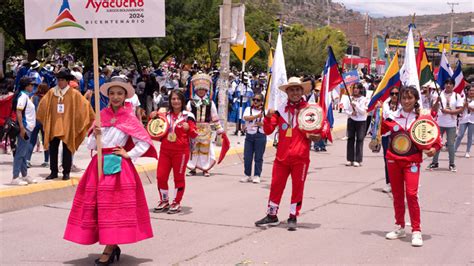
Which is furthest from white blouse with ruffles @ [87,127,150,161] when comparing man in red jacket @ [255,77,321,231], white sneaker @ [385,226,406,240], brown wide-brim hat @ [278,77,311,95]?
white sneaker @ [385,226,406,240]

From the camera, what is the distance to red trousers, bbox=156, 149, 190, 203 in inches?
355

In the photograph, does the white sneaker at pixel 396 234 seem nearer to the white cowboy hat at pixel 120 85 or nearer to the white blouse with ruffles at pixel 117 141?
the white blouse with ruffles at pixel 117 141

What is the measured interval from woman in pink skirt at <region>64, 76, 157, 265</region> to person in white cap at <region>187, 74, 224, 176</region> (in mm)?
3747

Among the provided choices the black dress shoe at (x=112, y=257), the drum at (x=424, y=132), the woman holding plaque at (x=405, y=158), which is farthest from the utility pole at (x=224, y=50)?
the black dress shoe at (x=112, y=257)

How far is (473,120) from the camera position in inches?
629

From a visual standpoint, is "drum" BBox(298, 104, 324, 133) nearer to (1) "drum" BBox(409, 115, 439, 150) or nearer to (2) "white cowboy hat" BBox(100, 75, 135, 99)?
(1) "drum" BBox(409, 115, 439, 150)

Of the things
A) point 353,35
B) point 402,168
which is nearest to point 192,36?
point 402,168

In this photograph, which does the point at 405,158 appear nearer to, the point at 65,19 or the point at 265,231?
the point at 265,231

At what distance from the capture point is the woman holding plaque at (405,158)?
744 cm

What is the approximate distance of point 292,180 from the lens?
8.05 meters

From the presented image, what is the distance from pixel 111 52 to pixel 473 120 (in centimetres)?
1276

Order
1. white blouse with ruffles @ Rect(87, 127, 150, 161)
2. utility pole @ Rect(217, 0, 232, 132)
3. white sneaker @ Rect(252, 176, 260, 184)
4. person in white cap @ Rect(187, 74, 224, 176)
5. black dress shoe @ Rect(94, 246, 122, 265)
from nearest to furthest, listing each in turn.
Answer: black dress shoe @ Rect(94, 246, 122, 265), white blouse with ruffles @ Rect(87, 127, 150, 161), person in white cap @ Rect(187, 74, 224, 176), white sneaker @ Rect(252, 176, 260, 184), utility pole @ Rect(217, 0, 232, 132)

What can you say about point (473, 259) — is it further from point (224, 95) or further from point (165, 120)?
point (224, 95)

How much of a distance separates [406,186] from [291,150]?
56.0 inches
